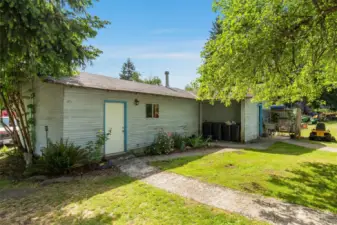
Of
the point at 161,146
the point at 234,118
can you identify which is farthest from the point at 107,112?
the point at 234,118

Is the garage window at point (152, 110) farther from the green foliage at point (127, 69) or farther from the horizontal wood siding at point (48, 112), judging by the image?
the green foliage at point (127, 69)

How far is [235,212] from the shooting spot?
3584mm

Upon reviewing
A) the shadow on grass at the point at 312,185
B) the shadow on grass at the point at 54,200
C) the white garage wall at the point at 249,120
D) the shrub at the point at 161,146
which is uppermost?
the white garage wall at the point at 249,120

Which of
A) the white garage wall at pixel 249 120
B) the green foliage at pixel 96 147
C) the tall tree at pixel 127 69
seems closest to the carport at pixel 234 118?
the white garage wall at pixel 249 120

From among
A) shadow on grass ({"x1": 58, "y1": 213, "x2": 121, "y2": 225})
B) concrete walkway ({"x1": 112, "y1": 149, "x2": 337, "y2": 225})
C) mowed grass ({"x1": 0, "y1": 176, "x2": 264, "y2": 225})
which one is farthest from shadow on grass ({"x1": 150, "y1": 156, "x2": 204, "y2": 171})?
shadow on grass ({"x1": 58, "y1": 213, "x2": 121, "y2": 225})

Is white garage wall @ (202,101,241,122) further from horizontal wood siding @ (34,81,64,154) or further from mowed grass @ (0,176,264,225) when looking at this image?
mowed grass @ (0,176,264,225)

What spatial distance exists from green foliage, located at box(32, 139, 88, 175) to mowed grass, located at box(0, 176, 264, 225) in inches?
36.9

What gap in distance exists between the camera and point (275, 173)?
19.1 feet

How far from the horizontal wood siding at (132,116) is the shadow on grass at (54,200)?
1.99 metres

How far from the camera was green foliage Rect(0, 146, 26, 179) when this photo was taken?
6254 millimetres

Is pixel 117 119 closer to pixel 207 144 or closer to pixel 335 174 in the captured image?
pixel 207 144

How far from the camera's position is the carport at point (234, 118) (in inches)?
451

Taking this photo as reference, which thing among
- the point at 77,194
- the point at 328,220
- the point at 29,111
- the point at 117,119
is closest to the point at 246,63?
the point at 328,220

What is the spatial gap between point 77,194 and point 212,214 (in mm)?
2950
